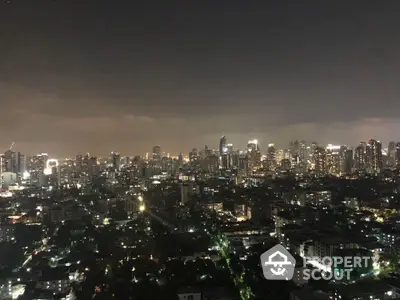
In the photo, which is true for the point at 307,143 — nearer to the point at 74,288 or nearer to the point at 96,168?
the point at 96,168

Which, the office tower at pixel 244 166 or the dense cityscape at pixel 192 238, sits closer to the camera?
the dense cityscape at pixel 192 238

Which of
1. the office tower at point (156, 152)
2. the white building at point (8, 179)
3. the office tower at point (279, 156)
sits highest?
the office tower at point (156, 152)

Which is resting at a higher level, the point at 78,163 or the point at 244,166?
the point at 78,163

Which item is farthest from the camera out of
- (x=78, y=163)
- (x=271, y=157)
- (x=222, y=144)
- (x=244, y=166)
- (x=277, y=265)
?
(x=222, y=144)

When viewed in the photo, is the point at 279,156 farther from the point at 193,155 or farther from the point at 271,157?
the point at 193,155

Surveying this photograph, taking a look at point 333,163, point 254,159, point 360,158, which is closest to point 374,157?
point 360,158

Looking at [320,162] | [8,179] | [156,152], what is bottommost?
[8,179]

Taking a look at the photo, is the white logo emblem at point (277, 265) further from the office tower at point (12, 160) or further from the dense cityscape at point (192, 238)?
the office tower at point (12, 160)

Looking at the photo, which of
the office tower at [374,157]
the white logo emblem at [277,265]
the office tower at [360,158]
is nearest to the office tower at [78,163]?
the office tower at [360,158]
